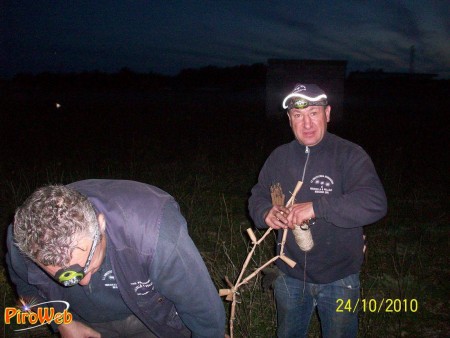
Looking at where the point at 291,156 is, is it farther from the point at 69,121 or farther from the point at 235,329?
the point at 69,121

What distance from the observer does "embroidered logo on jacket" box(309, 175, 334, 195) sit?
2264mm

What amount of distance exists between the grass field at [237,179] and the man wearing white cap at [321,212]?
629 millimetres


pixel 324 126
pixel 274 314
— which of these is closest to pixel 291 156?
pixel 324 126

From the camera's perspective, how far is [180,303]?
A: 5.73 ft

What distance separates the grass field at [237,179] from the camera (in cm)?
354

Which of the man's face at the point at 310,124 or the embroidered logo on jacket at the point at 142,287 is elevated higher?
the man's face at the point at 310,124

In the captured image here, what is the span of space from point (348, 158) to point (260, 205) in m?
0.64

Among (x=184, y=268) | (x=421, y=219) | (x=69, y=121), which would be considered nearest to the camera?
(x=184, y=268)

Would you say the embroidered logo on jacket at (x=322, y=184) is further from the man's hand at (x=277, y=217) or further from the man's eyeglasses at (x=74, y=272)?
the man's eyeglasses at (x=74, y=272)

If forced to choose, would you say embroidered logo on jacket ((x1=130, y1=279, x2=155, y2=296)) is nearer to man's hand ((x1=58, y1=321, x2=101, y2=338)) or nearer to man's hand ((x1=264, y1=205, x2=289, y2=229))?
man's hand ((x1=58, y1=321, x2=101, y2=338))

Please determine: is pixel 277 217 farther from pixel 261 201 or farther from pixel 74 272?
pixel 74 272

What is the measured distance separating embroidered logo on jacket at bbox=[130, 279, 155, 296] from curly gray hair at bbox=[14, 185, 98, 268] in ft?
1.21

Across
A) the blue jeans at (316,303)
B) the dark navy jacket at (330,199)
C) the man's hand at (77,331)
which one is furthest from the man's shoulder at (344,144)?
the man's hand at (77,331)
